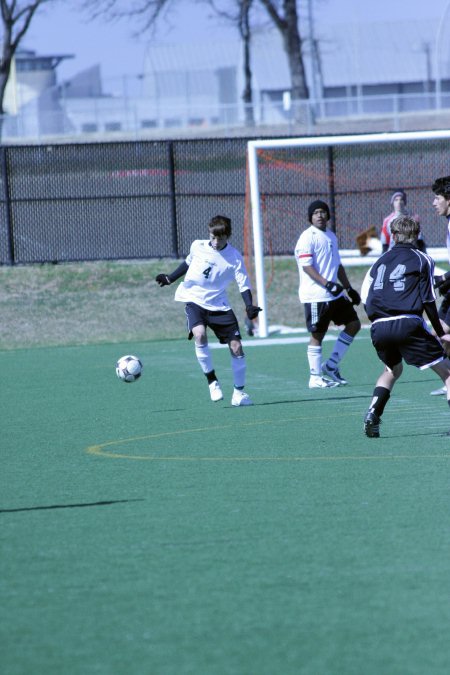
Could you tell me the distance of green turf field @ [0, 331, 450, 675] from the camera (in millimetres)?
4742

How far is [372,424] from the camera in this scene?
950cm

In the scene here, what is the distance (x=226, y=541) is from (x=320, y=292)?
733 centimetres

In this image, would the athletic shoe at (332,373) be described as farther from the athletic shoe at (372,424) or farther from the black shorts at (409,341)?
the black shorts at (409,341)

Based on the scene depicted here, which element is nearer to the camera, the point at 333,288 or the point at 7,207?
the point at 333,288

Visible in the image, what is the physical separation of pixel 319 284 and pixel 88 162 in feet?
46.9

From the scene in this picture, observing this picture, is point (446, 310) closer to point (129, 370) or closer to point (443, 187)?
point (443, 187)

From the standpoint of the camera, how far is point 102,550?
6219mm

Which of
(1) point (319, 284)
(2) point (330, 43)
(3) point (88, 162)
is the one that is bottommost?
(1) point (319, 284)

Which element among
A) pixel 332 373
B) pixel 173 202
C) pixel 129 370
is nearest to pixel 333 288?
pixel 332 373

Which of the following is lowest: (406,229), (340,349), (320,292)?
(340,349)

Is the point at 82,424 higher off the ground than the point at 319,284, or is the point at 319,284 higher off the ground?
the point at 319,284

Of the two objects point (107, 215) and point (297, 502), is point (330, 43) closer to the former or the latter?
point (107, 215)

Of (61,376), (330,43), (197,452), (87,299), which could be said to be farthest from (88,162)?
(330,43)

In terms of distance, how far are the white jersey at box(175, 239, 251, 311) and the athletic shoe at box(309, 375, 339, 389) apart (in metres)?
1.71
